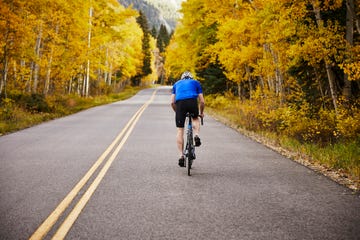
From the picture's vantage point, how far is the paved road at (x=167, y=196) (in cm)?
465

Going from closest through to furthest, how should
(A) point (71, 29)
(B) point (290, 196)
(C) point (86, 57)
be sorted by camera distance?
(B) point (290, 196) → (A) point (71, 29) → (C) point (86, 57)

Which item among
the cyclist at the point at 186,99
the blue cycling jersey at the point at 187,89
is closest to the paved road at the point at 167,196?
the cyclist at the point at 186,99

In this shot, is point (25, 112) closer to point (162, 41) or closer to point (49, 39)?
point (49, 39)

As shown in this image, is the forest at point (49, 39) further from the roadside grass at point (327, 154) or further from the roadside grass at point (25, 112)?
the roadside grass at point (327, 154)

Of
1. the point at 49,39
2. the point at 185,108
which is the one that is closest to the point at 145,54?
the point at 49,39

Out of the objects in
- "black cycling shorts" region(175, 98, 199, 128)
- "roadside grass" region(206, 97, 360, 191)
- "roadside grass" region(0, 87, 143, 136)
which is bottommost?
"roadside grass" region(0, 87, 143, 136)

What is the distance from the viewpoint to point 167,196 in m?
6.23

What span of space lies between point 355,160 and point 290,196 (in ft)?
10.3

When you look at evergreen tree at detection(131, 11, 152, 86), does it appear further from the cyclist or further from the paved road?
the cyclist

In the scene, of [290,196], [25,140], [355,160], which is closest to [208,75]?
[25,140]

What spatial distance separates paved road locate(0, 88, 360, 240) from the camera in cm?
465

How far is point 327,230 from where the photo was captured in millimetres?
4656

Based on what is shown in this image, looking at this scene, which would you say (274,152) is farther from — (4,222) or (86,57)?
(86,57)

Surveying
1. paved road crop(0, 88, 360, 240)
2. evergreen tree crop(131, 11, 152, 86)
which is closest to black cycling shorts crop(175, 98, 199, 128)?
paved road crop(0, 88, 360, 240)
